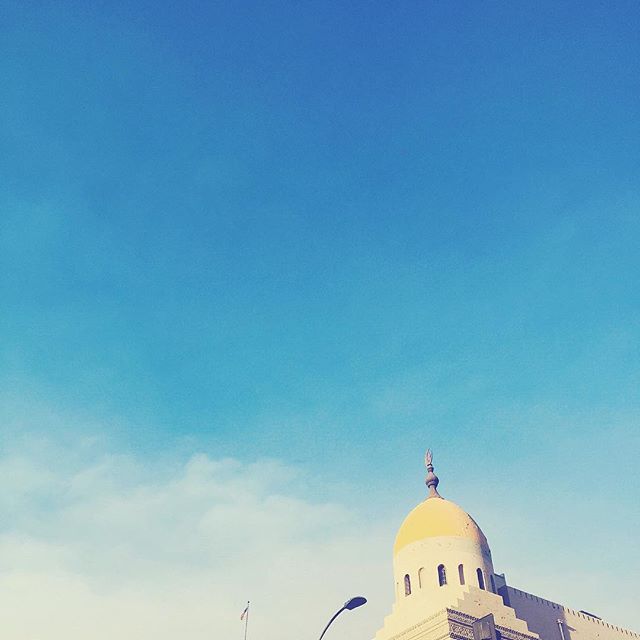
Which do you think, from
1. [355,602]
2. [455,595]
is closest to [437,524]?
[455,595]

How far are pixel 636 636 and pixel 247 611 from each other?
24811 mm

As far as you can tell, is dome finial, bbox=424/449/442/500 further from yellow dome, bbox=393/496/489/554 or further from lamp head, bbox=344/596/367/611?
lamp head, bbox=344/596/367/611

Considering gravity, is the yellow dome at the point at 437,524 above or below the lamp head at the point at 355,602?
above

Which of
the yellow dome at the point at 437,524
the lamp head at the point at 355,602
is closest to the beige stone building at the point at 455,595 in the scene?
the yellow dome at the point at 437,524

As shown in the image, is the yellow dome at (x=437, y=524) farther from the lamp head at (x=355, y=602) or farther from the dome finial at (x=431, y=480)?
the lamp head at (x=355, y=602)

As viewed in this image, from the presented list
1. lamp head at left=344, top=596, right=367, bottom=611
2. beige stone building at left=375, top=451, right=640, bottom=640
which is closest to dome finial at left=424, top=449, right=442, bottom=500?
beige stone building at left=375, top=451, right=640, bottom=640

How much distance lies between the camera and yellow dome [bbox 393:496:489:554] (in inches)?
1560

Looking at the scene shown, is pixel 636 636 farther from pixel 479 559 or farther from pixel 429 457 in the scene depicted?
pixel 429 457

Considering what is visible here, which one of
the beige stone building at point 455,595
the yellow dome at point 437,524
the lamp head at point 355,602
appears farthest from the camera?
the yellow dome at point 437,524

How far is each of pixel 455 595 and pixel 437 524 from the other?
5.42 meters

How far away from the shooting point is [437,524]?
131 feet

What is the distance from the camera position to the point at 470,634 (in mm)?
33938

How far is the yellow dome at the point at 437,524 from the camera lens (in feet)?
130

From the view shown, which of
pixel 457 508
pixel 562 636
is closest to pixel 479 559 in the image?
pixel 457 508
